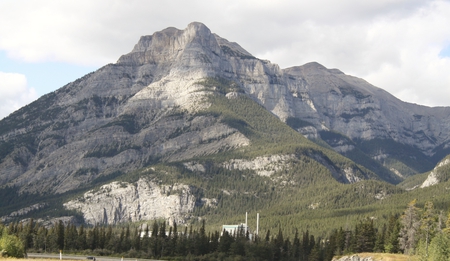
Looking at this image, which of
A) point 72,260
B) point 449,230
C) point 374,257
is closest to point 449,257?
point 449,230

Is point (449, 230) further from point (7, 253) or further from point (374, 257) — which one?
point (7, 253)

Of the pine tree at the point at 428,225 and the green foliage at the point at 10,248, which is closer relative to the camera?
the green foliage at the point at 10,248

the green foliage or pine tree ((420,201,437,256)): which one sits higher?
pine tree ((420,201,437,256))

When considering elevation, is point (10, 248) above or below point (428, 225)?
below

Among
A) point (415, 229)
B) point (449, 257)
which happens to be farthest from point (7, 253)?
point (415, 229)

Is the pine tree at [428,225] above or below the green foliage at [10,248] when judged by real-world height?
above

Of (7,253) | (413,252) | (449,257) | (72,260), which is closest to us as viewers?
(7,253)

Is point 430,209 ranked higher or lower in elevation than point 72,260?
higher

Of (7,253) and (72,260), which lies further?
(72,260)

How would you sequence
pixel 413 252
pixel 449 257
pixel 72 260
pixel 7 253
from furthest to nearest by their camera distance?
pixel 413 252, pixel 72 260, pixel 449 257, pixel 7 253

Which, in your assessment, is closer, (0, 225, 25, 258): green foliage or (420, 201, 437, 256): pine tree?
(0, 225, 25, 258): green foliage

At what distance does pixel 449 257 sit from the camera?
159750 mm

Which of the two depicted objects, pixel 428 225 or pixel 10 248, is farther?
pixel 428 225

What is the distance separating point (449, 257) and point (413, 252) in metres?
27.6
